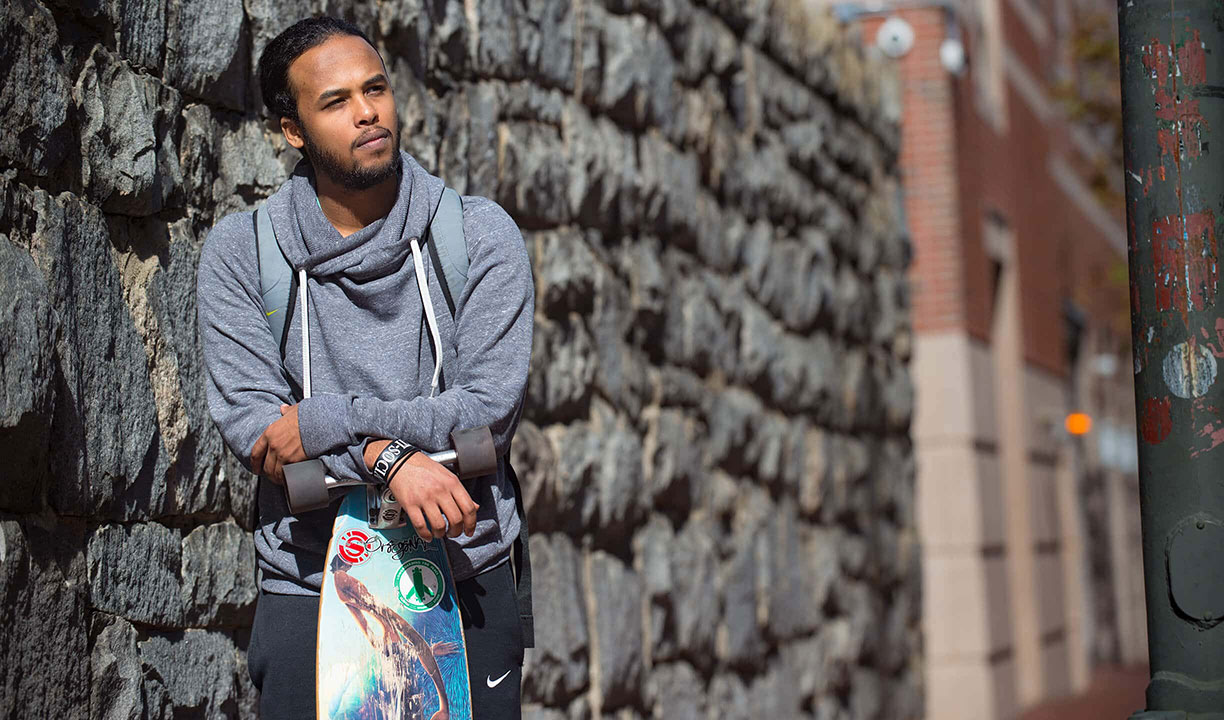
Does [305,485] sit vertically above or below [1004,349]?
below

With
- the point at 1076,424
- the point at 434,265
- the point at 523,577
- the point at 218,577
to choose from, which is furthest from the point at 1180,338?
the point at 1076,424

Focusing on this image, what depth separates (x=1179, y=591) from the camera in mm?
3217

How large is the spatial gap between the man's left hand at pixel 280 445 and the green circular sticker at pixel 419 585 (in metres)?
0.27

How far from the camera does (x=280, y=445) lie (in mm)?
2707

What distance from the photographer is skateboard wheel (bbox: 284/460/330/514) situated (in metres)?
2.66

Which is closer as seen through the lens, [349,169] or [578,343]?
[349,169]

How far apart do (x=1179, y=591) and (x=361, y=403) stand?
5.62 ft

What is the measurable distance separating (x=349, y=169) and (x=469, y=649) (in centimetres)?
90

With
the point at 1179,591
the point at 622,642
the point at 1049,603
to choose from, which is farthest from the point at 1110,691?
the point at 1179,591

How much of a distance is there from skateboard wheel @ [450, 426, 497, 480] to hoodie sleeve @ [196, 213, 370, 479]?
6.4 inches

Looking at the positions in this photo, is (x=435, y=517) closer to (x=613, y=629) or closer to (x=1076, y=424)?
(x=613, y=629)

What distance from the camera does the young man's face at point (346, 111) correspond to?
113 inches

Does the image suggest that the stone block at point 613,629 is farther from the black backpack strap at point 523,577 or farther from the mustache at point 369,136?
the mustache at point 369,136

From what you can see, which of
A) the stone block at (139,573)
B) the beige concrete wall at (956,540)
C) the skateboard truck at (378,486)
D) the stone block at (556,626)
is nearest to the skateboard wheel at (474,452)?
the skateboard truck at (378,486)
